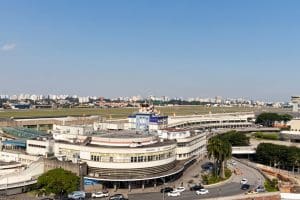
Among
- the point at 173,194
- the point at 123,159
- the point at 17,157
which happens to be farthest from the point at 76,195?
the point at 17,157

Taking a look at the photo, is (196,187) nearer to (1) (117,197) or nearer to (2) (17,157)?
(1) (117,197)

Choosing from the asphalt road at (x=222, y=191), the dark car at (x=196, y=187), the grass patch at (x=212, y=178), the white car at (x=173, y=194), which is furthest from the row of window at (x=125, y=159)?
the grass patch at (x=212, y=178)

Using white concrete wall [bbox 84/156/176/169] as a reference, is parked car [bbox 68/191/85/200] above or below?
below

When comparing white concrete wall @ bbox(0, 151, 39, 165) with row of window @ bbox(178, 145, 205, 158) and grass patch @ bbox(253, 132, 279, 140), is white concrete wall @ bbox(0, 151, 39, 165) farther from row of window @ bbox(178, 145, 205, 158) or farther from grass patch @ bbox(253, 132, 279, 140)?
grass patch @ bbox(253, 132, 279, 140)

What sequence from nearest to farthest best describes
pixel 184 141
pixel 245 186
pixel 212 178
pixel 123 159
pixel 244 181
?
pixel 123 159 → pixel 245 186 → pixel 244 181 → pixel 212 178 → pixel 184 141

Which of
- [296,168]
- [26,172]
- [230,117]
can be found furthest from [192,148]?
[230,117]

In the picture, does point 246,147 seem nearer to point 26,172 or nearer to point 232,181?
point 232,181

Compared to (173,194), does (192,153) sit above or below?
above

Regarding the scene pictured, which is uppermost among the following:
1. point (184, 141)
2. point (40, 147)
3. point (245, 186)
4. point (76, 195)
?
point (184, 141)

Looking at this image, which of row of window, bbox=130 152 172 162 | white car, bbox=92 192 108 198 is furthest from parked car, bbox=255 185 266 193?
white car, bbox=92 192 108 198
